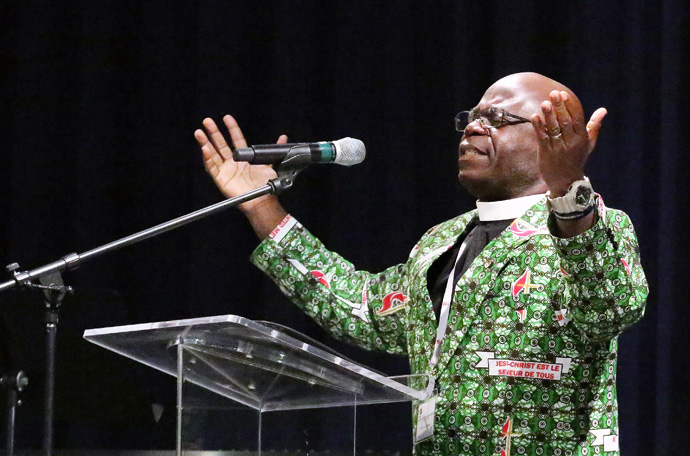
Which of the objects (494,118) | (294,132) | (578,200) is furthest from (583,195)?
(294,132)

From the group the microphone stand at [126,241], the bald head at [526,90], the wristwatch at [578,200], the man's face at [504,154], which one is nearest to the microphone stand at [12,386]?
the microphone stand at [126,241]

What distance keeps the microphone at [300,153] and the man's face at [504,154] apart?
36cm

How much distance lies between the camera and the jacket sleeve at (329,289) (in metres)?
2.61

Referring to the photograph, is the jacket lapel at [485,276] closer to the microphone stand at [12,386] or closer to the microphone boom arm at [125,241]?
the microphone boom arm at [125,241]

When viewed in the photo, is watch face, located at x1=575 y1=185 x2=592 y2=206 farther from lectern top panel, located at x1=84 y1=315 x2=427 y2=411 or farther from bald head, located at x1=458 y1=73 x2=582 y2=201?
bald head, located at x1=458 y1=73 x2=582 y2=201

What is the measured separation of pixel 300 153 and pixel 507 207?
59 cm

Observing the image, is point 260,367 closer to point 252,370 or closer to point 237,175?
point 252,370

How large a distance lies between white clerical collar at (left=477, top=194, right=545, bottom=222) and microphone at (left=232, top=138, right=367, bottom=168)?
42cm

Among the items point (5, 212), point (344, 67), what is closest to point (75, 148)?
point (5, 212)

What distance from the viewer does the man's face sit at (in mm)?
2430

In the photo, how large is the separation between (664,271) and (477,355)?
1.19 m

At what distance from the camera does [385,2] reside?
3.68 metres

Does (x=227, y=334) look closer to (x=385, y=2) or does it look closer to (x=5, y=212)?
(x=385, y=2)

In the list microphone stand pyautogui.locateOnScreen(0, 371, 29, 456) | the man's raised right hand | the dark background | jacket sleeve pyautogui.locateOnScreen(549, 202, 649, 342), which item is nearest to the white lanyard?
jacket sleeve pyautogui.locateOnScreen(549, 202, 649, 342)
